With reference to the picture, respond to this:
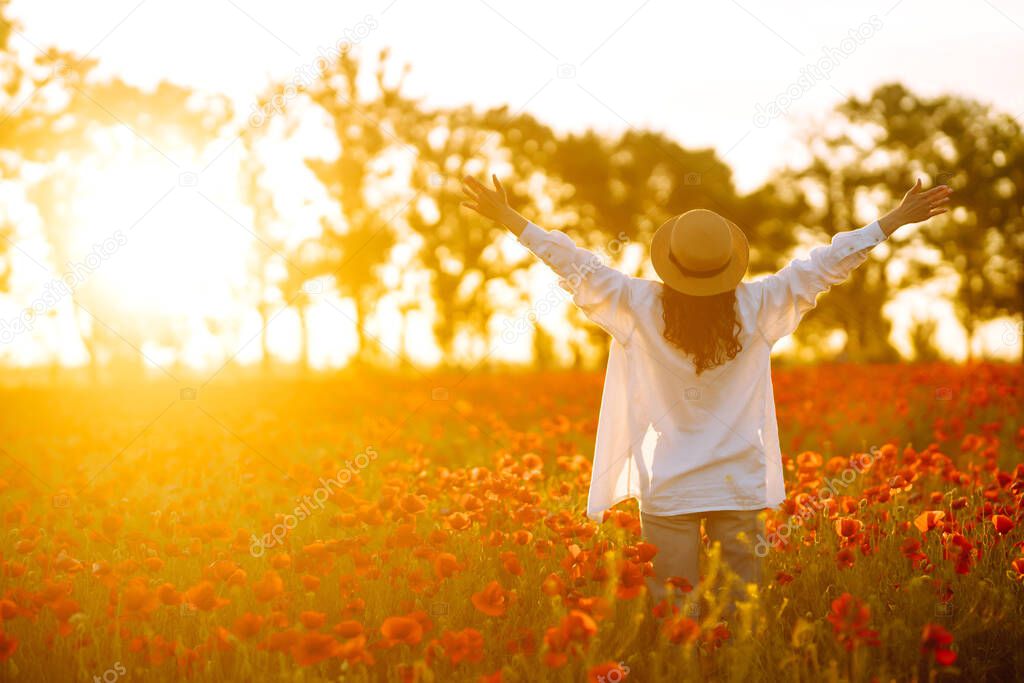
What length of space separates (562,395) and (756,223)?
2596 centimetres

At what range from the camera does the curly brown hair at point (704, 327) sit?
12.6 feet

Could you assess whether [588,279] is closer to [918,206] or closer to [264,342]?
[918,206]

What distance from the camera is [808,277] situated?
12.9 ft

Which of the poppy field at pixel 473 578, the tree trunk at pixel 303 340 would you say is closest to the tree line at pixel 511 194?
the tree trunk at pixel 303 340

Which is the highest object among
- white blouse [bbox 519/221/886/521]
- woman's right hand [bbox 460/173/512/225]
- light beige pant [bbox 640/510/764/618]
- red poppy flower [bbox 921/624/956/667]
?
woman's right hand [bbox 460/173/512/225]

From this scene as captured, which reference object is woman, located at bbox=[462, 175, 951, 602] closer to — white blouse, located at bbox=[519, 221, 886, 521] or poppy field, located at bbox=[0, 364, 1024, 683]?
white blouse, located at bbox=[519, 221, 886, 521]

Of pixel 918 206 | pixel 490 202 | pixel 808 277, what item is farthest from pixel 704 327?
pixel 918 206

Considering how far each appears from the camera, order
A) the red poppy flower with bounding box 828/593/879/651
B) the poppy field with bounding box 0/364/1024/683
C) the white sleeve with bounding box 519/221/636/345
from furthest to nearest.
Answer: the white sleeve with bounding box 519/221/636/345 < the poppy field with bounding box 0/364/1024/683 < the red poppy flower with bounding box 828/593/879/651

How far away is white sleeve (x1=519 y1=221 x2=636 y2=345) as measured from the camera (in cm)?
378

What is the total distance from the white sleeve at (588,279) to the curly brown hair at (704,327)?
0.20 meters

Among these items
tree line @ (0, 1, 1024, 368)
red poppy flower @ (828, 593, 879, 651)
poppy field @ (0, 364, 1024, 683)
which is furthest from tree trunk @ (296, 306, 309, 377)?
red poppy flower @ (828, 593, 879, 651)

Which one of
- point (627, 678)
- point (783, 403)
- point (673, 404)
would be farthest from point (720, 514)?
point (783, 403)

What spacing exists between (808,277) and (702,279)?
18.9 inches

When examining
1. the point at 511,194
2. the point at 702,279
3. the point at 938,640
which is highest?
the point at 511,194
